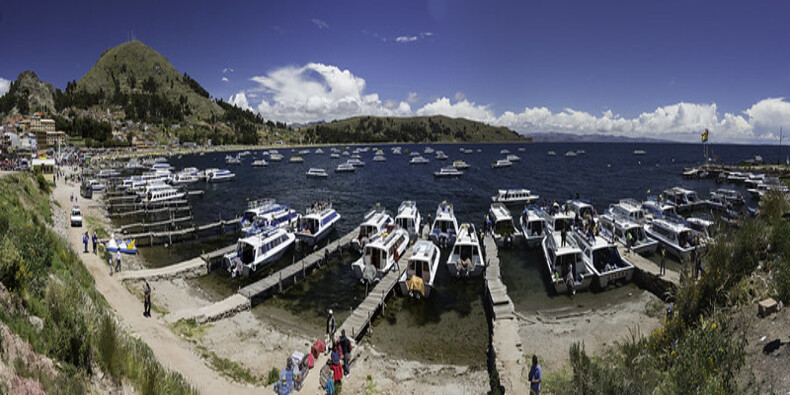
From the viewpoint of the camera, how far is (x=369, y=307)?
68.9 feet

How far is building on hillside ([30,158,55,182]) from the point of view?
57000 millimetres

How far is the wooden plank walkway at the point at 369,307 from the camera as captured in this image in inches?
746

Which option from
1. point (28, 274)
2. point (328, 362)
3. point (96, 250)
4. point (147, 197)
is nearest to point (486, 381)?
point (328, 362)

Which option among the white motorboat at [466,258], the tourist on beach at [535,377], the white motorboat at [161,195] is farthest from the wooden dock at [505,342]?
the white motorboat at [161,195]

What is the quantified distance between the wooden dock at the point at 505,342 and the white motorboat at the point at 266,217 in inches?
863

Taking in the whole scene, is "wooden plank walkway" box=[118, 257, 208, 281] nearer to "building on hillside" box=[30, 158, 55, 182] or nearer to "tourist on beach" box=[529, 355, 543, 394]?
"tourist on beach" box=[529, 355, 543, 394]

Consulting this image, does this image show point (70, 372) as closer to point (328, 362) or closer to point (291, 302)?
point (328, 362)

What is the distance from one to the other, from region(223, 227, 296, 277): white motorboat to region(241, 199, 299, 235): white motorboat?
414 centimetres

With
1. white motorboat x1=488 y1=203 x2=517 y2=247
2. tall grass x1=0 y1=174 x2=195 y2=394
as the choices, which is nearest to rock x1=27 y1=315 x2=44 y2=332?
tall grass x1=0 y1=174 x2=195 y2=394

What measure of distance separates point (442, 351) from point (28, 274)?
52.3 ft

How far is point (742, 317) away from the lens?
11.6m

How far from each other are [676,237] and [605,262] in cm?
900

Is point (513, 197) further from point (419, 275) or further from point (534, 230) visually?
point (419, 275)

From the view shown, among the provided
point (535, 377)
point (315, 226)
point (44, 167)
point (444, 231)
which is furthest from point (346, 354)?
point (44, 167)
